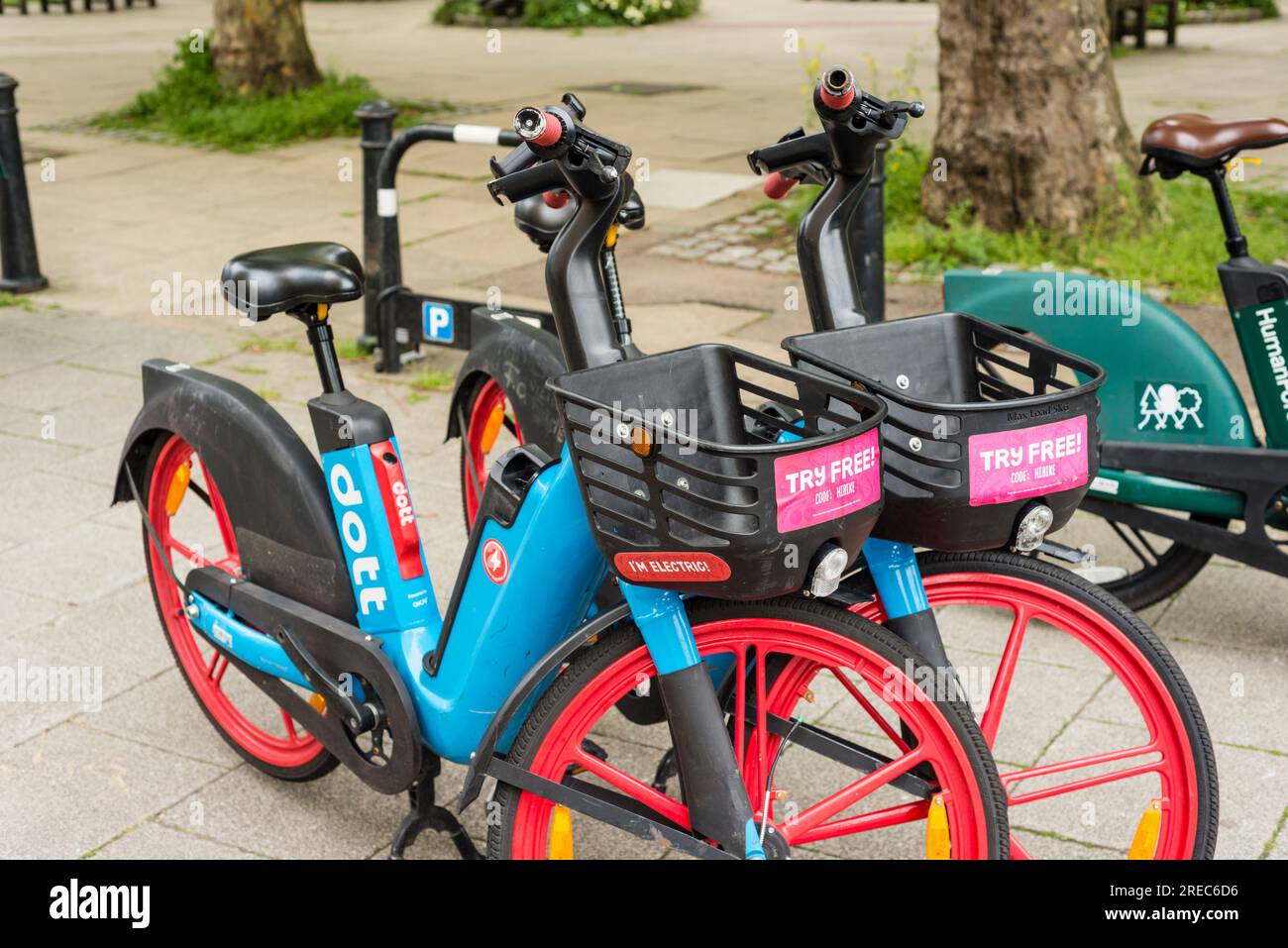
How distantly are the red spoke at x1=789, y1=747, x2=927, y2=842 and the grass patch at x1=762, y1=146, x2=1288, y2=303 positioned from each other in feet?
16.6

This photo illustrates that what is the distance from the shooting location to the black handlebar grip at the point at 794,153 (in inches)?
103

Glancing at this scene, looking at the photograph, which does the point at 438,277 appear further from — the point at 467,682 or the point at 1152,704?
the point at 1152,704

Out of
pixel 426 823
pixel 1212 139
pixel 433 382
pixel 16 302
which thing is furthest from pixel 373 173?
pixel 426 823

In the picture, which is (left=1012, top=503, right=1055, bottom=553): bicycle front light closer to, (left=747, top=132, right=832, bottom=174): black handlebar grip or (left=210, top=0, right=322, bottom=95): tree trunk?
(left=747, top=132, right=832, bottom=174): black handlebar grip

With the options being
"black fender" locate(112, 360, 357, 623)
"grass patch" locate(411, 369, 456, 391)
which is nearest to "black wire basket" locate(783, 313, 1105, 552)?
"black fender" locate(112, 360, 357, 623)

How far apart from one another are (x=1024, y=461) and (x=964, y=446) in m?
0.10

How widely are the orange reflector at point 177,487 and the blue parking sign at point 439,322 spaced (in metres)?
2.25

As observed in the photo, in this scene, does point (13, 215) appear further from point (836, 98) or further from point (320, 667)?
point (836, 98)

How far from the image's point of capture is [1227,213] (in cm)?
386

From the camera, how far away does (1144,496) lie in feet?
12.9

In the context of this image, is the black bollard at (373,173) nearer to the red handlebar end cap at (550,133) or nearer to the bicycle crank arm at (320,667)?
the bicycle crank arm at (320,667)

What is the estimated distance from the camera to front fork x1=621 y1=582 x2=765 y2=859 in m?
2.34

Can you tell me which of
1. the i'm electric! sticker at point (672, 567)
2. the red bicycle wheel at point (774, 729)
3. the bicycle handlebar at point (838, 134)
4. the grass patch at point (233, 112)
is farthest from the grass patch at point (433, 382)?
the grass patch at point (233, 112)
